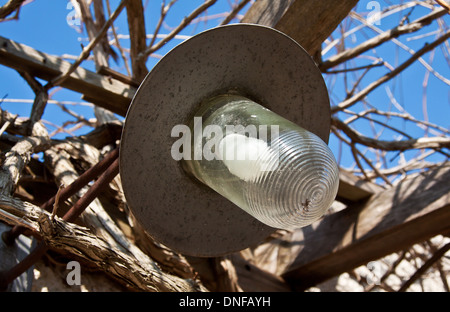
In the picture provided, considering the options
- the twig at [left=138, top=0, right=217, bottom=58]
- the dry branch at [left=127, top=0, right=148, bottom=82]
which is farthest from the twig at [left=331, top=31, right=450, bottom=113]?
the dry branch at [left=127, top=0, right=148, bottom=82]

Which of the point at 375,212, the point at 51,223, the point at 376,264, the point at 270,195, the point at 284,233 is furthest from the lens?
the point at 376,264

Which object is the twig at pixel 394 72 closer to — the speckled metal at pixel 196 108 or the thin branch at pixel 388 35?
the thin branch at pixel 388 35

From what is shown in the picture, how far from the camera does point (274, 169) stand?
0.86 metres

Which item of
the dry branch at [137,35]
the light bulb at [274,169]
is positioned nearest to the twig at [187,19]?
the dry branch at [137,35]

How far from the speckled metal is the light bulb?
4.2 inches

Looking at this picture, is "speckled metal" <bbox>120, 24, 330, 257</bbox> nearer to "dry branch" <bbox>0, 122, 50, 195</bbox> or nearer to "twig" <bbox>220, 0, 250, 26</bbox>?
"dry branch" <bbox>0, 122, 50, 195</bbox>

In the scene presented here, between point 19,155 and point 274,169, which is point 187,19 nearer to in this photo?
point 19,155

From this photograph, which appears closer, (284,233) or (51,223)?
(51,223)

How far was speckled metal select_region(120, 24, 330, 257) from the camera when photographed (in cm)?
102

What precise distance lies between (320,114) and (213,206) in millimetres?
329

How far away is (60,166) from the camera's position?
1641 millimetres
